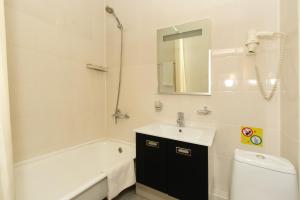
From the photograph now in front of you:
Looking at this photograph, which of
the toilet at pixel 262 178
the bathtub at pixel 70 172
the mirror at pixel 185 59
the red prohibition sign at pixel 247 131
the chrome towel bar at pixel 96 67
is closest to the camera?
the toilet at pixel 262 178

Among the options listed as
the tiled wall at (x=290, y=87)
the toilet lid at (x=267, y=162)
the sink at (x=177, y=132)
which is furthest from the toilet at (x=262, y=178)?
the sink at (x=177, y=132)

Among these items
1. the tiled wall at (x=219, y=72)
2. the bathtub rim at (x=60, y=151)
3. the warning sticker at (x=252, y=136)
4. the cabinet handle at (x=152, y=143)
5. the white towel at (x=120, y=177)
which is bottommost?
the white towel at (x=120, y=177)

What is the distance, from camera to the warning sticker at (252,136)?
1350 mm

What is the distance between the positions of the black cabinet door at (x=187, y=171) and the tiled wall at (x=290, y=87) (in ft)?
1.81

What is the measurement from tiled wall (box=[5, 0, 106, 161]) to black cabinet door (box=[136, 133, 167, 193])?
2.82 ft

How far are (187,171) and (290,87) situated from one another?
916 millimetres

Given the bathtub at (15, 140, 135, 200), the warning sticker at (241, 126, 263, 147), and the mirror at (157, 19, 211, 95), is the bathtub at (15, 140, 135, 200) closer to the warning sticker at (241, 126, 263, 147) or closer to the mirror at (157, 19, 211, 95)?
the mirror at (157, 19, 211, 95)

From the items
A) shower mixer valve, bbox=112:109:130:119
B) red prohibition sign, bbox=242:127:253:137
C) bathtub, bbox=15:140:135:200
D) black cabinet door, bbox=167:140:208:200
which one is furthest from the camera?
shower mixer valve, bbox=112:109:130:119

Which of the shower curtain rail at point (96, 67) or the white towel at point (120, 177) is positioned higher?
the shower curtain rail at point (96, 67)

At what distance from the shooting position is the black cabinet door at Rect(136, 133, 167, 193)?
134 cm

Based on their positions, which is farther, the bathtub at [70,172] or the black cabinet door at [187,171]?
the bathtub at [70,172]

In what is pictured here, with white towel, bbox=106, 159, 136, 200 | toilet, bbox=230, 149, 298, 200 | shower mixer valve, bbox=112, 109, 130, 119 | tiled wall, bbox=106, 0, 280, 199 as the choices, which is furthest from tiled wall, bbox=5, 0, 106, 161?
toilet, bbox=230, 149, 298, 200

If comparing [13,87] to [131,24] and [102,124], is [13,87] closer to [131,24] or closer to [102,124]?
[102,124]

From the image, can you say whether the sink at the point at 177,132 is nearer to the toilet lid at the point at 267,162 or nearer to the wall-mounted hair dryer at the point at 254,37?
the toilet lid at the point at 267,162
